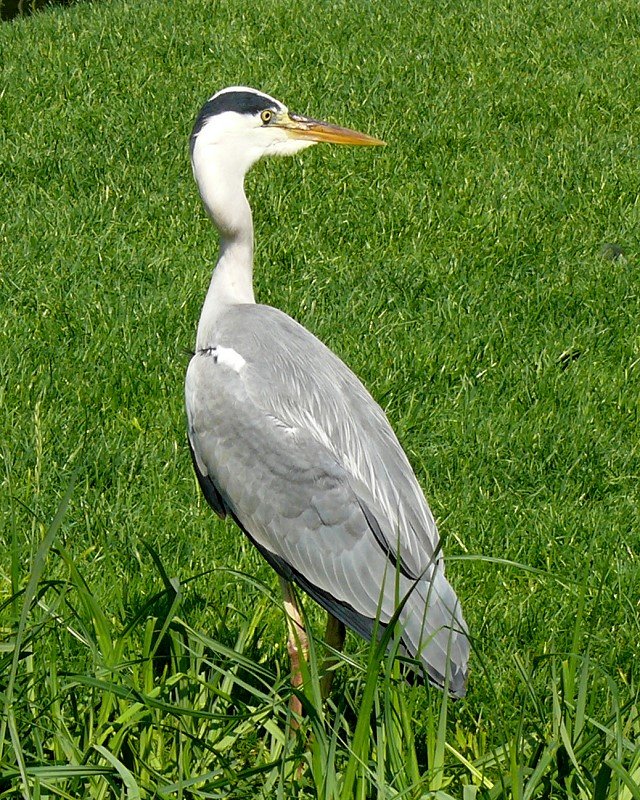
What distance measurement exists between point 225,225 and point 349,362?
169 cm

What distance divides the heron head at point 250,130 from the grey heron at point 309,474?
0.14 m

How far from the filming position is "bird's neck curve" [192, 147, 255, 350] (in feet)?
13.8

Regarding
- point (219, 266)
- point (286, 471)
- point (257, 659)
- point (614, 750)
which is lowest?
point (257, 659)

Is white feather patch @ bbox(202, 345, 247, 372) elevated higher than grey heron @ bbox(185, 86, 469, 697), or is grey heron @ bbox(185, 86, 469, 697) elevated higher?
white feather patch @ bbox(202, 345, 247, 372)

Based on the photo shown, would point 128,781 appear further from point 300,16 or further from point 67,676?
point 300,16

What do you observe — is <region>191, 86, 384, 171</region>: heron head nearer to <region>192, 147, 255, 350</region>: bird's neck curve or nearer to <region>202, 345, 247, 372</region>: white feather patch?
<region>192, 147, 255, 350</region>: bird's neck curve

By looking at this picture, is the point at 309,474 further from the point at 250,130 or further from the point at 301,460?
the point at 250,130

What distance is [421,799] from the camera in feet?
9.04

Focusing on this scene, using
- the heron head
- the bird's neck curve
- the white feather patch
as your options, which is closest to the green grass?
the white feather patch

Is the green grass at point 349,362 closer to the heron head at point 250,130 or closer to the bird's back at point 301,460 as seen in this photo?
the bird's back at point 301,460

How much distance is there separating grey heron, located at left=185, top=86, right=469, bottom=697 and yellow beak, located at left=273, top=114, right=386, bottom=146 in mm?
409

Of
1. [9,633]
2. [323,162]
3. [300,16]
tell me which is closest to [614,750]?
[9,633]

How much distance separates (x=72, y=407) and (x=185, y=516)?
97 cm

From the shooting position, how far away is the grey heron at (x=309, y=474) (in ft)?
11.8
